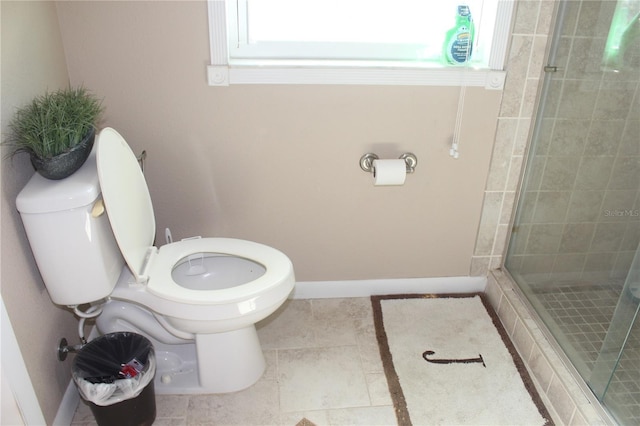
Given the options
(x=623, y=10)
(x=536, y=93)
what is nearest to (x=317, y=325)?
(x=536, y=93)

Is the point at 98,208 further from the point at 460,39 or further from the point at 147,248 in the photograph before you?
the point at 460,39

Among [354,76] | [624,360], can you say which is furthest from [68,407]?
[624,360]

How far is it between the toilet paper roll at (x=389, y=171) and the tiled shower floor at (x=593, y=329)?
712 millimetres

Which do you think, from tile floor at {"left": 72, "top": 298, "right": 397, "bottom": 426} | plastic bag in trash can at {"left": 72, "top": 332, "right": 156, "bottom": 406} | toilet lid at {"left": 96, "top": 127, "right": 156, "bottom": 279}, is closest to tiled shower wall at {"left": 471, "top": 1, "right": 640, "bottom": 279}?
tile floor at {"left": 72, "top": 298, "right": 397, "bottom": 426}

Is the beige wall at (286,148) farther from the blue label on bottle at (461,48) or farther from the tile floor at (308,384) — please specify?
the tile floor at (308,384)

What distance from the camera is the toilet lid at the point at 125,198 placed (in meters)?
1.39

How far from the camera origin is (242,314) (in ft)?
4.98

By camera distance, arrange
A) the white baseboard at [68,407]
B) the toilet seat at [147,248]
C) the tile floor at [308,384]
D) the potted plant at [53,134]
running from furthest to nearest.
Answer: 1. the tile floor at [308,384]
2. the white baseboard at [68,407]
3. the toilet seat at [147,248]
4. the potted plant at [53,134]

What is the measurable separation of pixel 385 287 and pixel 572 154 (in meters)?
0.91

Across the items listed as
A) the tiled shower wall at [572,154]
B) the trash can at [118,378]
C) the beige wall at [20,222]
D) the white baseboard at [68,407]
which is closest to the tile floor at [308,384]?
the white baseboard at [68,407]

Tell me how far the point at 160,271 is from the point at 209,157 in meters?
0.49

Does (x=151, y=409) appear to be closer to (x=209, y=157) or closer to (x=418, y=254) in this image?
(x=209, y=157)

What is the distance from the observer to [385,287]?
2.24 metres

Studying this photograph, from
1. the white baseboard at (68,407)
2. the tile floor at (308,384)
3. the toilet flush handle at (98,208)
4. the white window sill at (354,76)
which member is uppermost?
the white window sill at (354,76)
